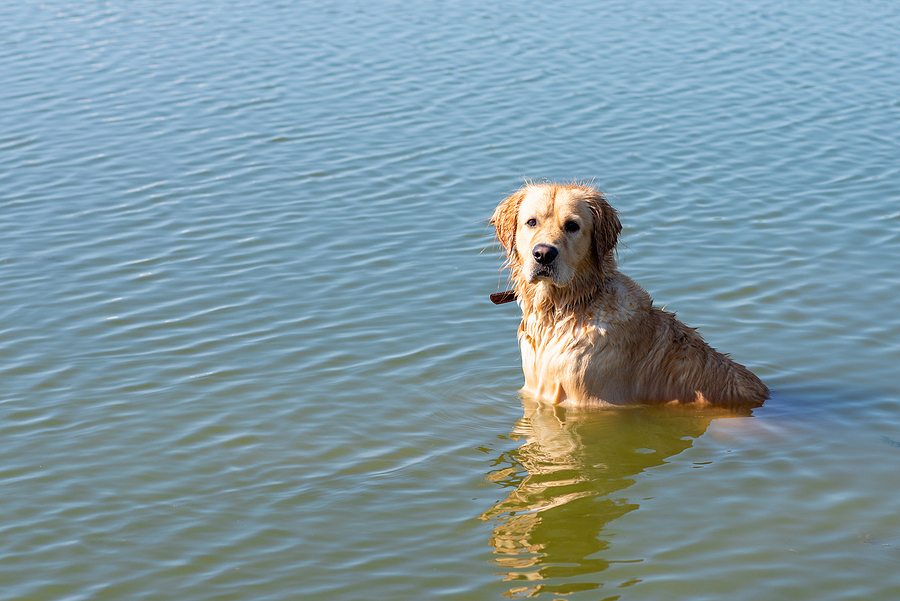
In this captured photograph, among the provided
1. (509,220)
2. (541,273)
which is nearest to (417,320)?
(509,220)

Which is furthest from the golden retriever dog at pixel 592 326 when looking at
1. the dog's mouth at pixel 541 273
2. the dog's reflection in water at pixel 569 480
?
the dog's reflection in water at pixel 569 480

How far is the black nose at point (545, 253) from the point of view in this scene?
272 inches

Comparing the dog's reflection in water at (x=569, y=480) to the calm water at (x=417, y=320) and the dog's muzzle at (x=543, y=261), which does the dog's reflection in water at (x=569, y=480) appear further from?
the dog's muzzle at (x=543, y=261)

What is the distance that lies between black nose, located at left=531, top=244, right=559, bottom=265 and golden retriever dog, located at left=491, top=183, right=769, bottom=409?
0.16ft

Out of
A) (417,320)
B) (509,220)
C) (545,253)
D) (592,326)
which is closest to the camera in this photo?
(545,253)

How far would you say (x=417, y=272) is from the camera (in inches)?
426

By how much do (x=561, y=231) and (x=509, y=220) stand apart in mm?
531

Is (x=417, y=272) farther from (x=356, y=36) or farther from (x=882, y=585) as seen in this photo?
(x=356, y=36)

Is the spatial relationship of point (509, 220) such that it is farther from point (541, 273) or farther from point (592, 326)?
point (592, 326)

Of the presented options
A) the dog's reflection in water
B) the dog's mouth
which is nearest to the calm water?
the dog's reflection in water

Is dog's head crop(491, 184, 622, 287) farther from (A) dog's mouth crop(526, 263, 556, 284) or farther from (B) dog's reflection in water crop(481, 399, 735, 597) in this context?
(B) dog's reflection in water crop(481, 399, 735, 597)

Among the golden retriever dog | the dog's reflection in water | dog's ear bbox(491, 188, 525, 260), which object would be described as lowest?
the dog's reflection in water

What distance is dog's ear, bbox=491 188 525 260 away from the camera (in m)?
7.38

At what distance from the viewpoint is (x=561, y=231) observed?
704cm
